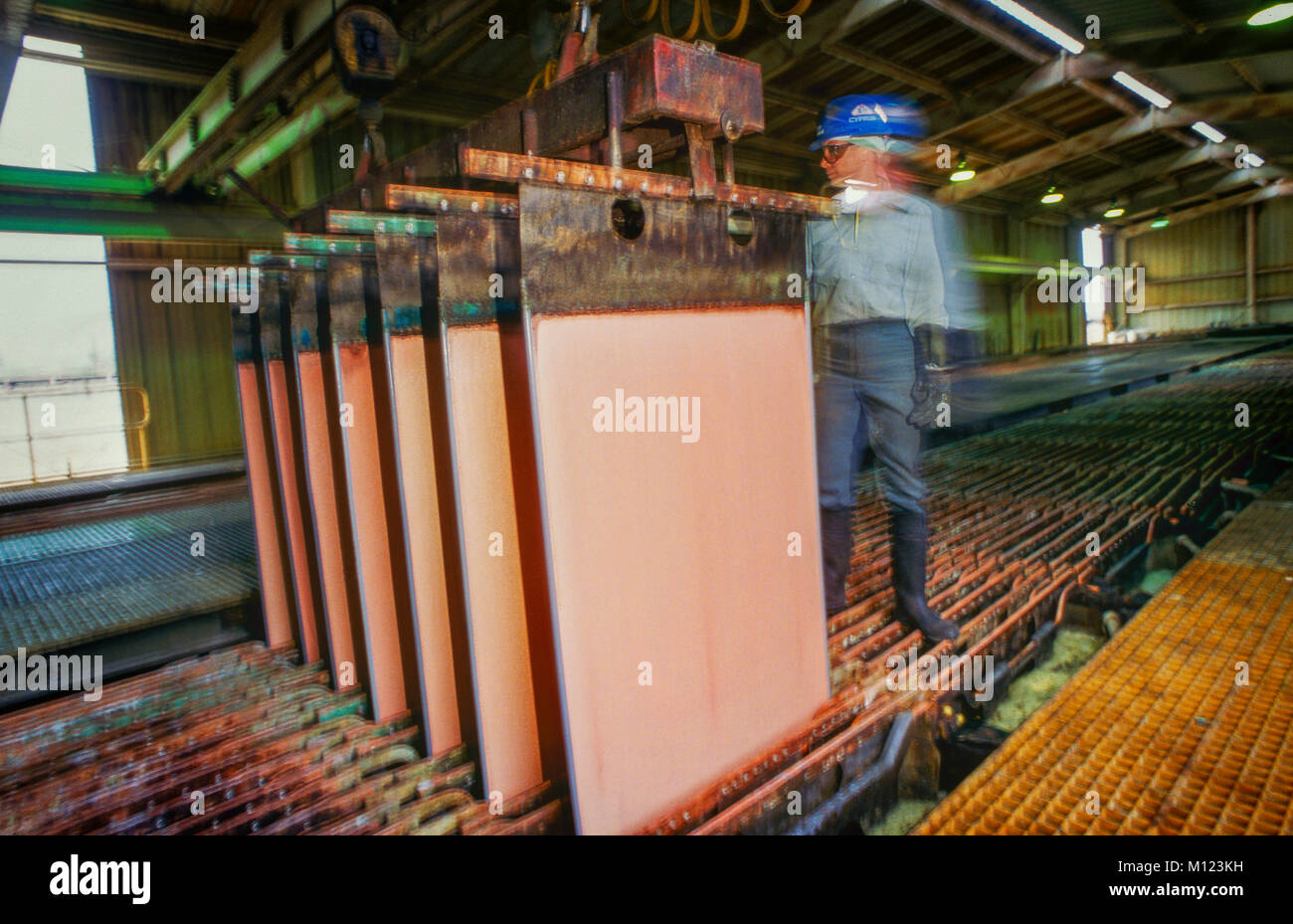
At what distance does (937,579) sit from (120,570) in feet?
10.7

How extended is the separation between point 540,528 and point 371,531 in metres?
0.62

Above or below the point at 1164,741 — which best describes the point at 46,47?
above

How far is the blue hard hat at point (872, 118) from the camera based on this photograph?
2.20m

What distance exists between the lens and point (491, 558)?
145cm

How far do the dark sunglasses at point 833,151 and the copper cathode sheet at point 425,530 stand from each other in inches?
59.0

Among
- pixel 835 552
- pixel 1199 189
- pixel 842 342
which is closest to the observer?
pixel 842 342

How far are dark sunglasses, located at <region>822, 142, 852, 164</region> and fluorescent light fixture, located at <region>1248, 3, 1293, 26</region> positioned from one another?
7114mm

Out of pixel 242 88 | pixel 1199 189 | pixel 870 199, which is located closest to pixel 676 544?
pixel 870 199

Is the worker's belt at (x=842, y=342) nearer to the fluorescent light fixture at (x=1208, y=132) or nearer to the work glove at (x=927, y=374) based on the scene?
the work glove at (x=927, y=374)

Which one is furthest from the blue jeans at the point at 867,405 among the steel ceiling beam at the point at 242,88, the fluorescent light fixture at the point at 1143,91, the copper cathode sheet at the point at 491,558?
the fluorescent light fixture at the point at 1143,91

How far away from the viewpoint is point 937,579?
2.79 metres

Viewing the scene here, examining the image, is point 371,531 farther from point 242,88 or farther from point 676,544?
point 242,88

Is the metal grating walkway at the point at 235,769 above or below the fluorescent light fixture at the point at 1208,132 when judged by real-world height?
below

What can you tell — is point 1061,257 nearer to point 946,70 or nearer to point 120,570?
point 946,70
